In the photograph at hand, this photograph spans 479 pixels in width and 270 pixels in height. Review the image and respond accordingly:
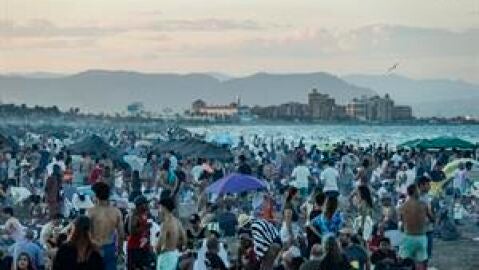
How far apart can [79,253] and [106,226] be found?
259 cm

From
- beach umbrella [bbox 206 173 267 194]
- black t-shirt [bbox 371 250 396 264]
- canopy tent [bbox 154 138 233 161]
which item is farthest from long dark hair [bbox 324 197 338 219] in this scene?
canopy tent [bbox 154 138 233 161]

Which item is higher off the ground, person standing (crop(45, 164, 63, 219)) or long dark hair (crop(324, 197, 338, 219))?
long dark hair (crop(324, 197, 338, 219))

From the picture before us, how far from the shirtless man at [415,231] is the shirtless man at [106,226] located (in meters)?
3.68

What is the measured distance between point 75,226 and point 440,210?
494 inches

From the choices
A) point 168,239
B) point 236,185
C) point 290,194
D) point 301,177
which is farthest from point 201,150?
point 168,239

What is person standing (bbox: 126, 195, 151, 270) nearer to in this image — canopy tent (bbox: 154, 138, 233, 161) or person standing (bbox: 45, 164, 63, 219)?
person standing (bbox: 45, 164, 63, 219)

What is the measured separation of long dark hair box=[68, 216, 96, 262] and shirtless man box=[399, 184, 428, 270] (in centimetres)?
541

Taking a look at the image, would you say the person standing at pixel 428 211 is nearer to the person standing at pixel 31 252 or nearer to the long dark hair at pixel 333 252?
the long dark hair at pixel 333 252

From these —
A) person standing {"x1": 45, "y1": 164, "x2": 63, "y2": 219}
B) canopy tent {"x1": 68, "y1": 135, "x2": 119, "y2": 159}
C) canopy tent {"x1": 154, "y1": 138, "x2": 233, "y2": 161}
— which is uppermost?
canopy tent {"x1": 68, "y1": 135, "x2": 119, "y2": 159}

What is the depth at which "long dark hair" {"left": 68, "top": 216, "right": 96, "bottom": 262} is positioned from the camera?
7.78 meters

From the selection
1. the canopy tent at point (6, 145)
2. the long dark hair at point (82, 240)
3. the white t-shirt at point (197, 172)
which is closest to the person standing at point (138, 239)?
the long dark hair at point (82, 240)

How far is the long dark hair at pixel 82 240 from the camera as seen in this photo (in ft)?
25.5

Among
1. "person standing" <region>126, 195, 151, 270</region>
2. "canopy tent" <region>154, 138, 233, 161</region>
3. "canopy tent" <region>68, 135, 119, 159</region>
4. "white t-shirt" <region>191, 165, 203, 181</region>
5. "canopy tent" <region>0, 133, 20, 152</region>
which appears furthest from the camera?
"canopy tent" <region>154, 138, 233, 161</region>

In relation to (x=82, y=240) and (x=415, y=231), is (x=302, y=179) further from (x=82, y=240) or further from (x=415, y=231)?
(x=82, y=240)
